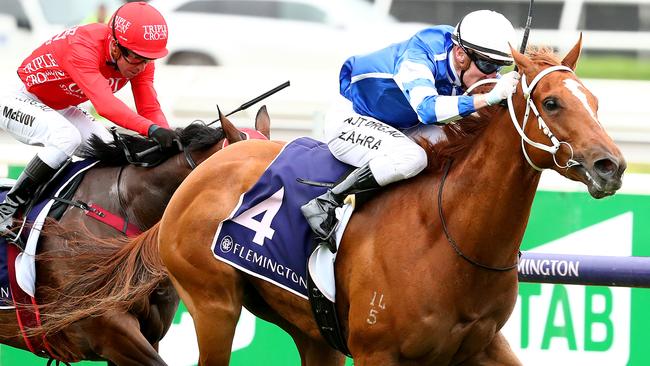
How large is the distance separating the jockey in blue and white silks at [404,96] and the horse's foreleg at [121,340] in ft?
4.25

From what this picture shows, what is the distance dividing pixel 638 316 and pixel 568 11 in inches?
188

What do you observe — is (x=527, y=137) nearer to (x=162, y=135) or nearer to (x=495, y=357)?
(x=495, y=357)

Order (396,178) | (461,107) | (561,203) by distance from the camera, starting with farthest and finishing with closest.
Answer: (561,203)
(396,178)
(461,107)

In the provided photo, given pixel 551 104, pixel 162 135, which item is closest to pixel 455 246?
pixel 551 104

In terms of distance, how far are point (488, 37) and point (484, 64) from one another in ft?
0.52

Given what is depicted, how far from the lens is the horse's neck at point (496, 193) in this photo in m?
4.30

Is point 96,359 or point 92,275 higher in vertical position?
point 92,275

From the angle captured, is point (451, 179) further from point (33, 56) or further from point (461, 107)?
point (33, 56)

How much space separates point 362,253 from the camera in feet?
15.3


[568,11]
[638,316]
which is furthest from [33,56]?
[568,11]

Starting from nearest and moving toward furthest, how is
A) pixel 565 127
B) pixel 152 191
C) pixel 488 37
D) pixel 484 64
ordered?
pixel 565 127, pixel 488 37, pixel 484 64, pixel 152 191

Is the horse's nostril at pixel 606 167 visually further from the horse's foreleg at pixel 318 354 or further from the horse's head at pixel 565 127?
the horse's foreleg at pixel 318 354

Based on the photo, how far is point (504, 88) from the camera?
4.26m

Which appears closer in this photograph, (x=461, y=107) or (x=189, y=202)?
(x=461, y=107)
